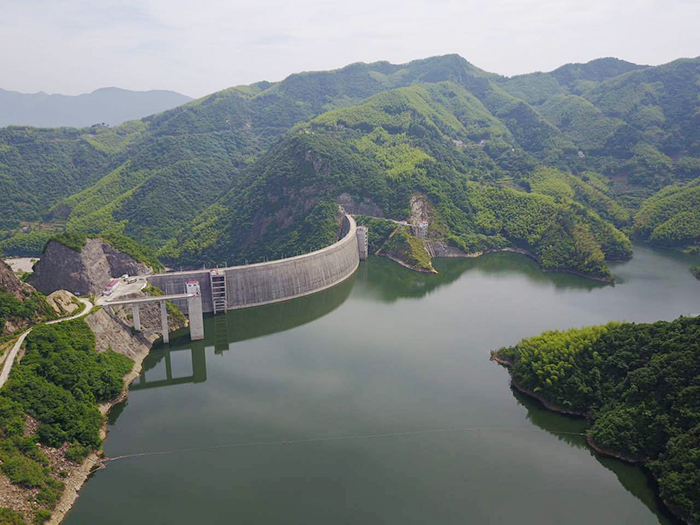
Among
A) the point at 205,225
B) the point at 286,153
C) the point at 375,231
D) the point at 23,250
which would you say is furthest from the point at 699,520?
the point at 23,250

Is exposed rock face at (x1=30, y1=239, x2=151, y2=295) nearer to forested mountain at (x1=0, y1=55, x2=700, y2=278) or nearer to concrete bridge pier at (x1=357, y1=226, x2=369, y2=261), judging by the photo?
forested mountain at (x1=0, y1=55, x2=700, y2=278)

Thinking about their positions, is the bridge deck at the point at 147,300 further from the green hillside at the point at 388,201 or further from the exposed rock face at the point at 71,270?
the green hillside at the point at 388,201

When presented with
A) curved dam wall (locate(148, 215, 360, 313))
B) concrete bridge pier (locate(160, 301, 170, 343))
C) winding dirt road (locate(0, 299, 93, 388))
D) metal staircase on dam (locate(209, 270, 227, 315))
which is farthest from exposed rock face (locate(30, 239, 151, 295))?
metal staircase on dam (locate(209, 270, 227, 315))

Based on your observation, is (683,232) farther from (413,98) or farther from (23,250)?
(23,250)

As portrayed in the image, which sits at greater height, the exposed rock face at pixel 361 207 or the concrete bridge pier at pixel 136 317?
the exposed rock face at pixel 361 207

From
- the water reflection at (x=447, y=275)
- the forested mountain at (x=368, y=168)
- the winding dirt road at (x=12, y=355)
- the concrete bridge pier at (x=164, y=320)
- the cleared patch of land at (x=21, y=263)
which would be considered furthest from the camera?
the forested mountain at (x=368, y=168)

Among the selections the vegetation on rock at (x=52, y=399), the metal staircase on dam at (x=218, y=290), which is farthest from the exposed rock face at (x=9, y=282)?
the metal staircase on dam at (x=218, y=290)

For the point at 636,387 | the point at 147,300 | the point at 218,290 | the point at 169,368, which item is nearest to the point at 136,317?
the point at 147,300
